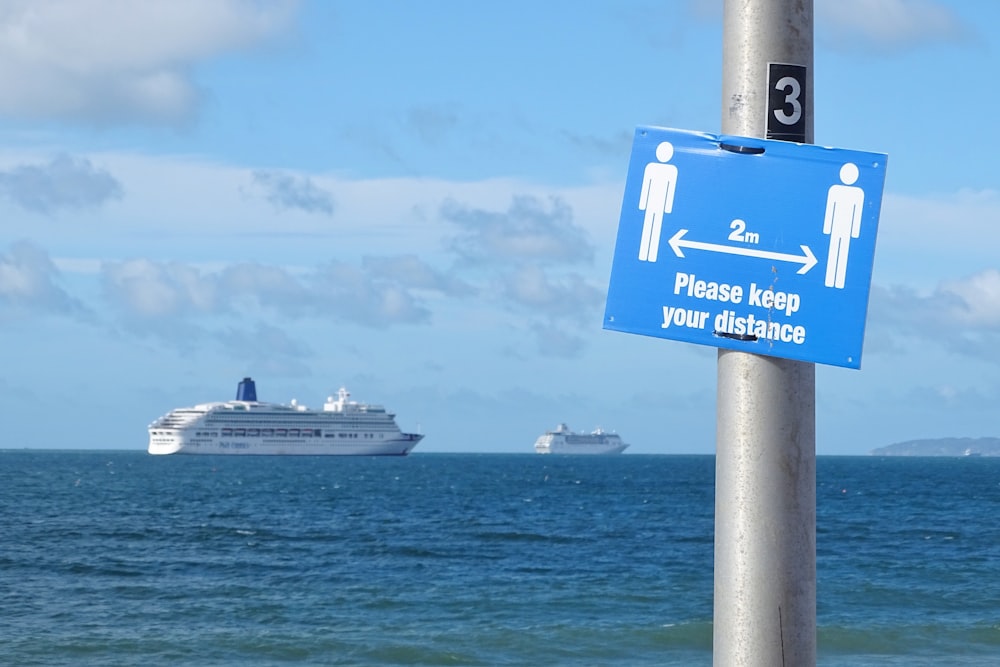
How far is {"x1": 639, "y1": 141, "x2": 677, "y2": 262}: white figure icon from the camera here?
2.10m

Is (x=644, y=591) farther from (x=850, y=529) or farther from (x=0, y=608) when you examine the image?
(x=850, y=529)

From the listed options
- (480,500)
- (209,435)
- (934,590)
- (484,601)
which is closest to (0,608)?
(484,601)

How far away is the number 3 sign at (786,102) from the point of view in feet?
6.64

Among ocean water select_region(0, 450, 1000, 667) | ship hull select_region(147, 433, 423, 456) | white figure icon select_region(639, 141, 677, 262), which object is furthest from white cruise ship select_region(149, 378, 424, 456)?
white figure icon select_region(639, 141, 677, 262)

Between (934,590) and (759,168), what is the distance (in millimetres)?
33562

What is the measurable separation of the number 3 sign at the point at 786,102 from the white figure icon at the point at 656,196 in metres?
0.17

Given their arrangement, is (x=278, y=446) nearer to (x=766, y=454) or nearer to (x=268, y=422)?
(x=268, y=422)

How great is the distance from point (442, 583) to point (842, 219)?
33.2 meters

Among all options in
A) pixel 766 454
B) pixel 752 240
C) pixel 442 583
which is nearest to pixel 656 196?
pixel 752 240

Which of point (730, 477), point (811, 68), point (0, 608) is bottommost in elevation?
point (0, 608)

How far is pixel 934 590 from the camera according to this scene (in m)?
33.1

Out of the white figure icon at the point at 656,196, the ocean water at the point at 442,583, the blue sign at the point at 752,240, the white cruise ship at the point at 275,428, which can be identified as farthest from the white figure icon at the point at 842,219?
the white cruise ship at the point at 275,428

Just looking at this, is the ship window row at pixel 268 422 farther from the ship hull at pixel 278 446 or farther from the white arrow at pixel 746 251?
the white arrow at pixel 746 251

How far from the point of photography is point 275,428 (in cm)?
16288
